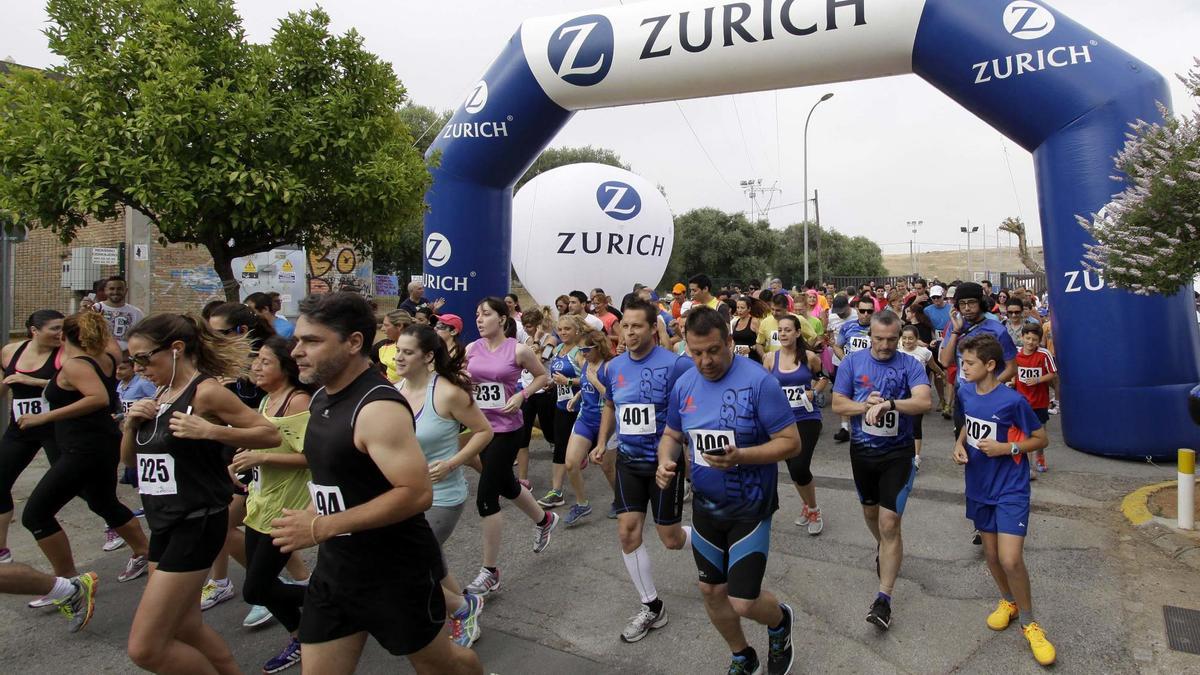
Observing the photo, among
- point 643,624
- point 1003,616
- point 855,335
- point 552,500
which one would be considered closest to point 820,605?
point 1003,616

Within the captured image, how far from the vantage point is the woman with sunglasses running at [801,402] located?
19.2 ft

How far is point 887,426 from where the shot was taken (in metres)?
4.45

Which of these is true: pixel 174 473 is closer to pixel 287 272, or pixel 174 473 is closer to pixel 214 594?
pixel 214 594

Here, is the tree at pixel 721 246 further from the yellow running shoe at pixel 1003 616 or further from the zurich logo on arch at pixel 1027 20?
the yellow running shoe at pixel 1003 616

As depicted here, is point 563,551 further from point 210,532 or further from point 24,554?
point 24,554

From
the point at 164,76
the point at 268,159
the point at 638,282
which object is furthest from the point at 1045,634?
the point at 638,282

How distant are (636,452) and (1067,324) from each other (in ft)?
19.6

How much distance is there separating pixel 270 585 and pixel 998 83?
826cm

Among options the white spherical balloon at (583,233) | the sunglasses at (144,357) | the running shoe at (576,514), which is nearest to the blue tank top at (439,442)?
the sunglasses at (144,357)

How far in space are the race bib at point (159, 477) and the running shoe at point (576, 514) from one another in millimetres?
3440

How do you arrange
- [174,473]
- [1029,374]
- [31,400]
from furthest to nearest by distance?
[1029,374] → [31,400] → [174,473]

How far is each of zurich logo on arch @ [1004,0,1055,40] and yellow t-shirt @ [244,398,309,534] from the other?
312 inches

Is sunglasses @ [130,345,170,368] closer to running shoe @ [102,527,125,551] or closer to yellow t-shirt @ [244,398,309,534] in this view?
yellow t-shirt @ [244,398,309,534]

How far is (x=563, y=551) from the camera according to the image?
18.7 ft
